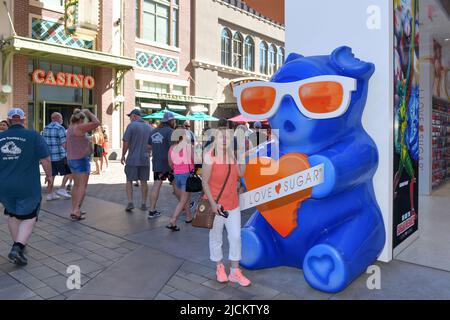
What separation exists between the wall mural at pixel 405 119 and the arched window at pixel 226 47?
791 inches

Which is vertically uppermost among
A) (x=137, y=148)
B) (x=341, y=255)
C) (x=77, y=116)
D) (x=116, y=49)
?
(x=116, y=49)

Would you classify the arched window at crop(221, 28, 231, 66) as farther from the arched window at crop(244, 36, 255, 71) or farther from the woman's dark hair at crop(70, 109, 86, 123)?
the woman's dark hair at crop(70, 109, 86, 123)

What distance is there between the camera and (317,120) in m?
3.58

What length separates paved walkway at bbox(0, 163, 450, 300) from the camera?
3488mm

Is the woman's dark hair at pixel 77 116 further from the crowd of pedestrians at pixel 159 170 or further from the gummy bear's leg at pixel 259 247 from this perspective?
the gummy bear's leg at pixel 259 247

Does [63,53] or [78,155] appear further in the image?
[63,53]

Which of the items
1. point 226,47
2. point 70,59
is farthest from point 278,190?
point 226,47

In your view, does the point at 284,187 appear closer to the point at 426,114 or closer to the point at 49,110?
the point at 426,114

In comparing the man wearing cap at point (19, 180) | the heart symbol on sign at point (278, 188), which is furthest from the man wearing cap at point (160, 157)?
the heart symbol on sign at point (278, 188)

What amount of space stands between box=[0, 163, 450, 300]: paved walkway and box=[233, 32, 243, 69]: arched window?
21.0m

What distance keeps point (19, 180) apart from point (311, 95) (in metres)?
3.17

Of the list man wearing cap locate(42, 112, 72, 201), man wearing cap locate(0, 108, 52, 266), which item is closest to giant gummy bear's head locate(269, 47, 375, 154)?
man wearing cap locate(0, 108, 52, 266)

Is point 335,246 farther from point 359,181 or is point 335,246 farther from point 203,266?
point 203,266
